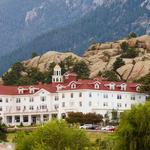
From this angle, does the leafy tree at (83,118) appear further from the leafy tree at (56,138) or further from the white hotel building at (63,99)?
the leafy tree at (56,138)

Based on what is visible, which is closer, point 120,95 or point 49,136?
point 49,136

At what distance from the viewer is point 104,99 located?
591ft

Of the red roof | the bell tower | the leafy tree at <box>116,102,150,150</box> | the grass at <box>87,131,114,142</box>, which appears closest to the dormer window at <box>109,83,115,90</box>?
the red roof

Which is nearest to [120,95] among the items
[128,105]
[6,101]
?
[128,105]

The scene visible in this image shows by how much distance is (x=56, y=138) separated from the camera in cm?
10369

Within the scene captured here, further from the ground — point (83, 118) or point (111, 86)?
point (111, 86)

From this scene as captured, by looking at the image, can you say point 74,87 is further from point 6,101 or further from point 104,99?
point 6,101

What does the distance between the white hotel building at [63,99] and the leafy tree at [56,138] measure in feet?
236

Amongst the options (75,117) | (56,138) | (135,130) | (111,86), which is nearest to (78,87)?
(111,86)

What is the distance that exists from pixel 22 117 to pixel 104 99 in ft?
68.5

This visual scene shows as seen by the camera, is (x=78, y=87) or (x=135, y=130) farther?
(x=78, y=87)

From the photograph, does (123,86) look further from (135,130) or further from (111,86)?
(135,130)

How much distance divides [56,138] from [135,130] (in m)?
13.6

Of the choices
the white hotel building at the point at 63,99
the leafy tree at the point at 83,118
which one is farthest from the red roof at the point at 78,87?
the leafy tree at the point at 83,118
